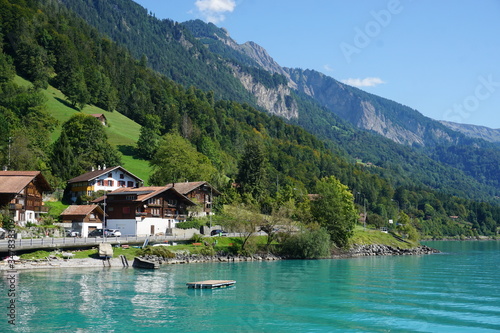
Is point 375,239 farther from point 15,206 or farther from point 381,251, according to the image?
point 15,206

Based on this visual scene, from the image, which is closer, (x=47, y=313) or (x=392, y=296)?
(x=47, y=313)

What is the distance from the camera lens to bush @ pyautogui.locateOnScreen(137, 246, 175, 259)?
65375 millimetres

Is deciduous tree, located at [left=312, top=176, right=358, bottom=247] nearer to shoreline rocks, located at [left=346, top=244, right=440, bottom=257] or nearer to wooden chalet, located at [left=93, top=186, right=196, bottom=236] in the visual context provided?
shoreline rocks, located at [left=346, top=244, right=440, bottom=257]

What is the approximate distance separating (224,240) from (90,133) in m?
55.0

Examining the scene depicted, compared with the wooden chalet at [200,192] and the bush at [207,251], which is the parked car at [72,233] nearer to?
the bush at [207,251]

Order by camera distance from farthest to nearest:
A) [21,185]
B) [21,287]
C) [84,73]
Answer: [84,73], [21,185], [21,287]

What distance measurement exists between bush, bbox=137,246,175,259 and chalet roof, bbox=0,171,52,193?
22050mm

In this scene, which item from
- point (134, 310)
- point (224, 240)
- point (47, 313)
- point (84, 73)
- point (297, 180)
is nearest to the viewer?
point (47, 313)

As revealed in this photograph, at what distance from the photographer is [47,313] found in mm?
31156

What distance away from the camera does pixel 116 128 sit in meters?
147

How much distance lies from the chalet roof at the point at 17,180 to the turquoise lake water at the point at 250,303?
24.4 m

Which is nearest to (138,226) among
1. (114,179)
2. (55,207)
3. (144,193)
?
(144,193)

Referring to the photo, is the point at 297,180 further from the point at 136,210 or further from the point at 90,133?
the point at 136,210

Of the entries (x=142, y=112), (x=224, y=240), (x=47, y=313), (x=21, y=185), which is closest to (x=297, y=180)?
(x=142, y=112)
